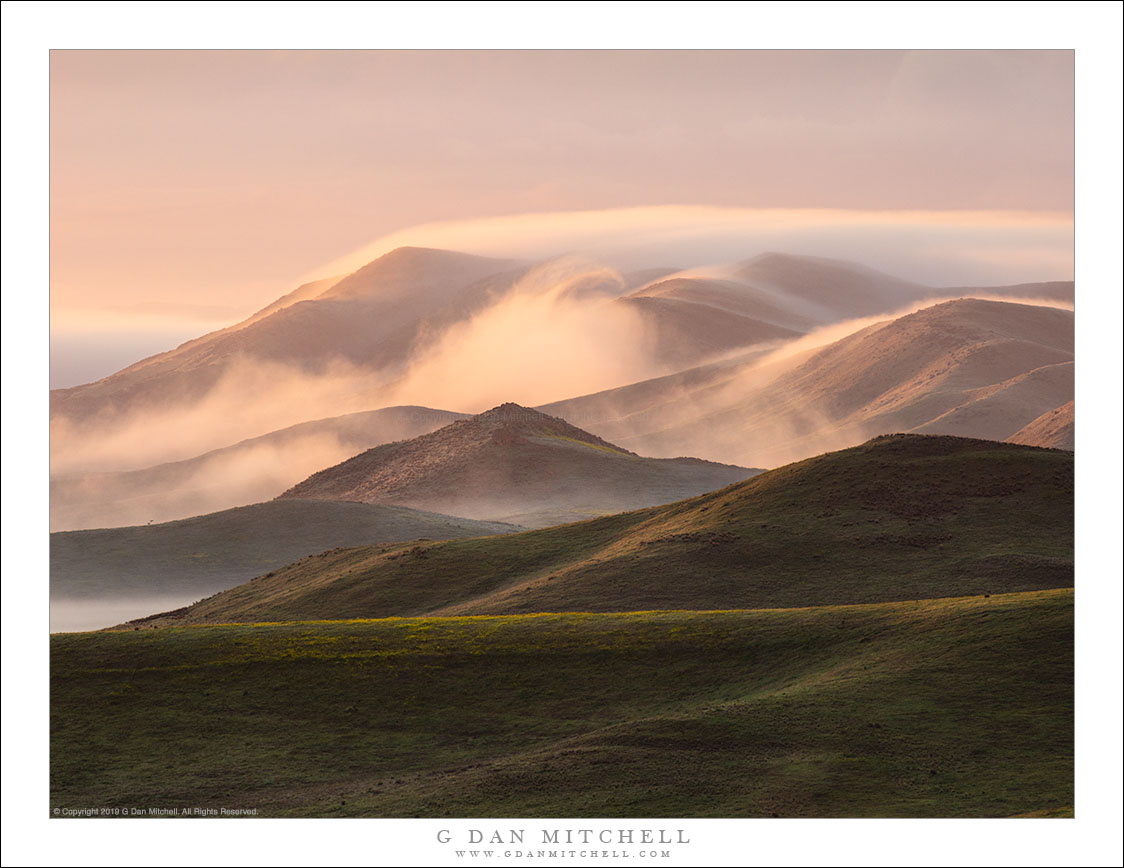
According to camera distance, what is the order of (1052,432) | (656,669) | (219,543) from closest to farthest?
1. (656,669)
2. (219,543)
3. (1052,432)

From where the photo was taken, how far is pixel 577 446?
511ft

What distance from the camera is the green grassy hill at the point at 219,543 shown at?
301 ft

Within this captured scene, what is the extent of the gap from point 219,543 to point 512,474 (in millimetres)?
53248

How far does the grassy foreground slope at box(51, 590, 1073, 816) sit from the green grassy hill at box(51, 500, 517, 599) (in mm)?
49848

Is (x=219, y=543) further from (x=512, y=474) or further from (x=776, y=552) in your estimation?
(x=776, y=552)

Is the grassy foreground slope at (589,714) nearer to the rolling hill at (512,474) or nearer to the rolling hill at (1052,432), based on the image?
the rolling hill at (512,474)

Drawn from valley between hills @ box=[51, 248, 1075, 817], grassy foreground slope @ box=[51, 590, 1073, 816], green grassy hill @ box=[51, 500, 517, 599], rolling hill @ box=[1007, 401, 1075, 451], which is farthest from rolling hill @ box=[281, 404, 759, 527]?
grassy foreground slope @ box=[51, 590, 1073, 816]

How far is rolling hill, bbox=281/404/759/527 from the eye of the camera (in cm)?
13700

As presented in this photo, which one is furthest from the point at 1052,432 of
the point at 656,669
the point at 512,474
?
the point at 656,669

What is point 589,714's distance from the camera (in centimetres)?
3703

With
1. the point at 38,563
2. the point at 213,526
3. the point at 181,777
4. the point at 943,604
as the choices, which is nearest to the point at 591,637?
the point at 943,604

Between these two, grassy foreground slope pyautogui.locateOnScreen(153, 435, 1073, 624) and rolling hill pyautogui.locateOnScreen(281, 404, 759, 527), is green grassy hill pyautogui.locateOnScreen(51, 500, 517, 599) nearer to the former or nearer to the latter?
grassy foreground slope pyautogui.locateOnScreen(153, 435, 1073, 624)

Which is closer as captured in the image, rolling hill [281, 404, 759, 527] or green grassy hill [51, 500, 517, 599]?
green grassy hill [51, 500, 517, 599]

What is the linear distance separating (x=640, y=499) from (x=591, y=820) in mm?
105997
